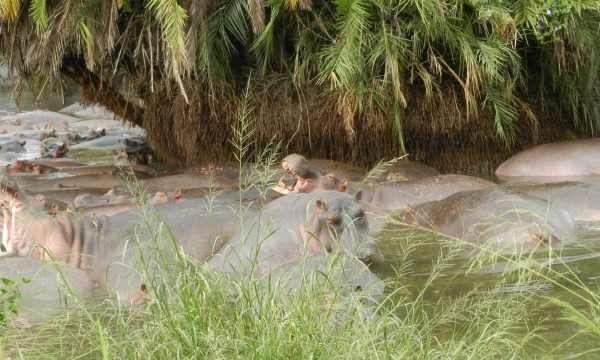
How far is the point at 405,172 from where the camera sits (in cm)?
945

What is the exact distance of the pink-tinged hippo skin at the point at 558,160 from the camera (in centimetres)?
930

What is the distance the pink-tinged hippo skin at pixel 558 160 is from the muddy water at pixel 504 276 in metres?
2.33

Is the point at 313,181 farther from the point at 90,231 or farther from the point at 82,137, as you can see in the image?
the point at 82,137

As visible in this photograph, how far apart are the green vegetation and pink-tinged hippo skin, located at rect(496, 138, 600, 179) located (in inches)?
13.3

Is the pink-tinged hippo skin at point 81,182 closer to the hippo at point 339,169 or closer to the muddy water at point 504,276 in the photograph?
the hippo at point 339,169

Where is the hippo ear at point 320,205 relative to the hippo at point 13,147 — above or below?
above

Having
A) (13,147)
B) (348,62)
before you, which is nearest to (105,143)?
(13,147)

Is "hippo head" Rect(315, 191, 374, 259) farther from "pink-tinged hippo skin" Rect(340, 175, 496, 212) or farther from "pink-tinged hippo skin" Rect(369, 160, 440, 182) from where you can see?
"pink-tinged hippo skin" Rect(369, 160, 440, 182)

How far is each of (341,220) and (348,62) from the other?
297cm

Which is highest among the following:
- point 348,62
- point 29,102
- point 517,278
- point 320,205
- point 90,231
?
point 348,62

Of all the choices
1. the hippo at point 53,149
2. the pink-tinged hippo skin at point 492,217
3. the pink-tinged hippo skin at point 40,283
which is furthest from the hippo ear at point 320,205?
the hippo at point 53,149

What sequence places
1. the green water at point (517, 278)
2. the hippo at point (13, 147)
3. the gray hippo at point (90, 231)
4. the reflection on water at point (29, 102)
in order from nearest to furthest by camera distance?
the green water at point (517, 278) < the gray hippo at point (90, 231) < the hippo at point (13, 147) < the reflection on water at point (29, 102)

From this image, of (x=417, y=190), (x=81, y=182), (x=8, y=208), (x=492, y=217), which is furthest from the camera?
(x=81, y=182)

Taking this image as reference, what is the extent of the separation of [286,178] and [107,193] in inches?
55.8
